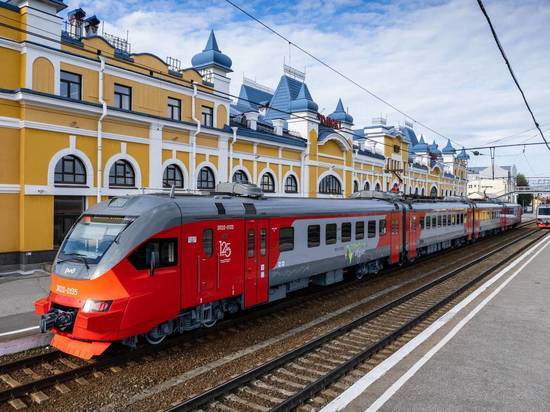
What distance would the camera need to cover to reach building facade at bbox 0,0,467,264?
16625 millimetres

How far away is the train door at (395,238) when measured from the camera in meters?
19.0

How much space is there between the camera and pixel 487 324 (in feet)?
35.4

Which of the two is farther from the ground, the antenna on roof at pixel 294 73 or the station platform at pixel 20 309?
the antenna on roof at pixel 294 73

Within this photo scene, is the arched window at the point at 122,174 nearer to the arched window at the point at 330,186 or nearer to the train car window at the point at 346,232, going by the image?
the train car window at the point at 346,232

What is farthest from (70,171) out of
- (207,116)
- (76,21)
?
(207,116)

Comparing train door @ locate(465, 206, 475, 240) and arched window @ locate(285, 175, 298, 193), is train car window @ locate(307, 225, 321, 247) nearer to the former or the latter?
arched window @ locate(285, 175, 298, 193)

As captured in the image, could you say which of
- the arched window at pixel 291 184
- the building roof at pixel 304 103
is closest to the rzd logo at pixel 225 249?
the arched window at pixel 291 184

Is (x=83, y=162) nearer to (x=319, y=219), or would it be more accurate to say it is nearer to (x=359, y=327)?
(x=319, y=219)

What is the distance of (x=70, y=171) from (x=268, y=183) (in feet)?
44.2

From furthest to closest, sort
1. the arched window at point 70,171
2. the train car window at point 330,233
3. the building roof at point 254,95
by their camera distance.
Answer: the building roof at point 254,95, the arched window at point 70,171, the train car window at point 330,233

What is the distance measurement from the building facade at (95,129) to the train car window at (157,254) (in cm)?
591

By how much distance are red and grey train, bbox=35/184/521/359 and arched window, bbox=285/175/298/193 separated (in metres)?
15.7

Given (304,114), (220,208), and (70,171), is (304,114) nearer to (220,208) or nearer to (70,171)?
(70,171)

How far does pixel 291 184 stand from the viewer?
31.0m
